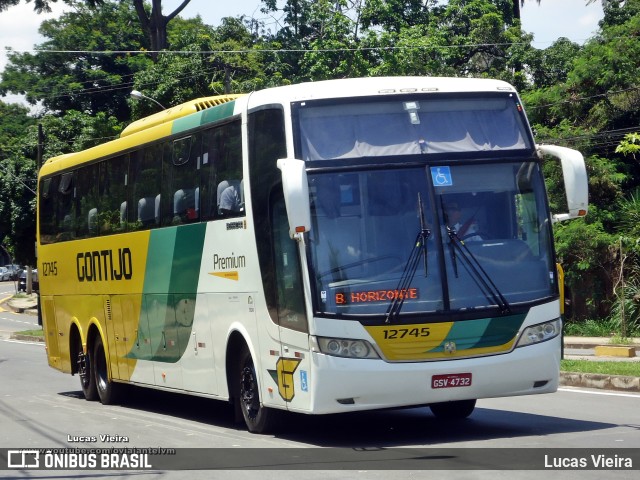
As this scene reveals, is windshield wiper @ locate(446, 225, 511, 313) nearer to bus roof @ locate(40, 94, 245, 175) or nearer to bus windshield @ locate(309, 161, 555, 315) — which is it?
bus windshield @ locate(309, 161, 555, 315)

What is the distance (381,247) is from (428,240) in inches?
18.1

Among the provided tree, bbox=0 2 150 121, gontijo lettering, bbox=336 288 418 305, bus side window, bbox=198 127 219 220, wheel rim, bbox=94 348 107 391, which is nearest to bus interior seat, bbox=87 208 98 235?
wheel rim, bbox=94 348 107 391

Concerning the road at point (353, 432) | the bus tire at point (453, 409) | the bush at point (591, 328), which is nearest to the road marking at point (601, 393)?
the road at point (353, 432)

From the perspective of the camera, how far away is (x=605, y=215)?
31.6m

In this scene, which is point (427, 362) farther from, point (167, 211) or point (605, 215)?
point (605, 215)

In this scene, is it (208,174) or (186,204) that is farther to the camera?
(186,204)

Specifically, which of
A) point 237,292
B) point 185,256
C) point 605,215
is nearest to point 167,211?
point 185,256

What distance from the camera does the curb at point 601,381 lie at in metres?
15.5

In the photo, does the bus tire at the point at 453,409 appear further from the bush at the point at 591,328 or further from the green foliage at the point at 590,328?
the green foliage at the point at 590,328

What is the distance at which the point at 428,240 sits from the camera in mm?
10422

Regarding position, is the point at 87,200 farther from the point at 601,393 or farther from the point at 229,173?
the point at 601,393

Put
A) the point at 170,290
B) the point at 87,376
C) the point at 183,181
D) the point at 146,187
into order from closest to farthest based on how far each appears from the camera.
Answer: the point at 183,181 < the point at 170,290 < the point at 146,187 < the point at 87,376

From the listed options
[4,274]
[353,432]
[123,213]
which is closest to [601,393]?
[353,432]

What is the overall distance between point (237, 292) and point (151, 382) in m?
3.73
